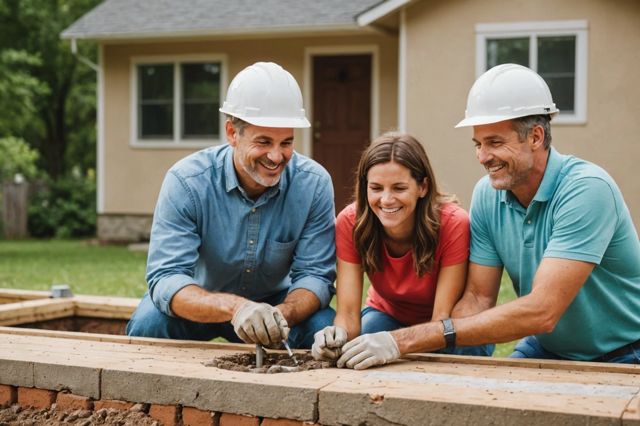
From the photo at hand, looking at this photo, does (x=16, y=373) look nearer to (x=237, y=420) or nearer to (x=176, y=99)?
(x=237, y=420)

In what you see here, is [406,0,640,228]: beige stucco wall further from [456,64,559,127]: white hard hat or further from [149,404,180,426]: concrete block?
[149,404,180,426]: concrete block

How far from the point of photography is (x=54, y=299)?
583 centimetres

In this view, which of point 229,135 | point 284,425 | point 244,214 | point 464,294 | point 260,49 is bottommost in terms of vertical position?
point 284,425

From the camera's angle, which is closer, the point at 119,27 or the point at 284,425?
the point at 284,425

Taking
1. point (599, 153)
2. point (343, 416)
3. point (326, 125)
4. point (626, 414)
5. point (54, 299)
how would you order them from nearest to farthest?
point (626, 414) < point (343, 416) < point (54, 299) < point (599, 153) < point (326, 125)

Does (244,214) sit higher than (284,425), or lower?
higher

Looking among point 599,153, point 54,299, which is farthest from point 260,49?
point 54,299

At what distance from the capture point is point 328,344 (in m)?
3.86

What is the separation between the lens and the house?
12.1 meters

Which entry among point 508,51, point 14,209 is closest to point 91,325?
point 508,51

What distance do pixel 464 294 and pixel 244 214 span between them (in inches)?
45.9

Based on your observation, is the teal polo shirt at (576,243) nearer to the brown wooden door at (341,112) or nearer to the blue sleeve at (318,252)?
the blue sleeve at (318,252)

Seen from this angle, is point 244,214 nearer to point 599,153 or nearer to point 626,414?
point 626,414

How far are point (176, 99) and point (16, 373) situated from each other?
11921 mm
